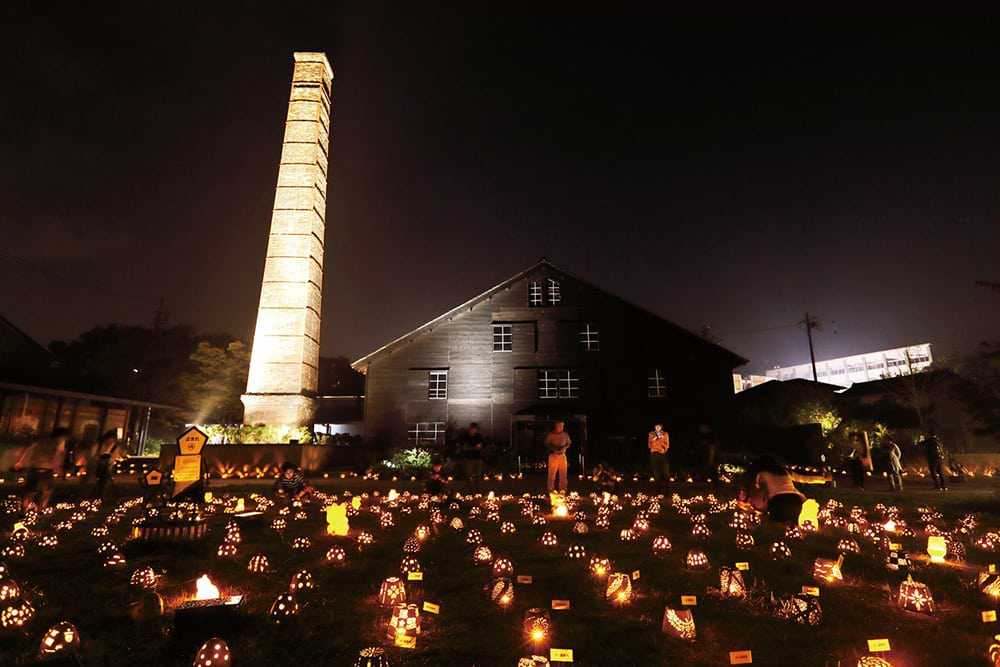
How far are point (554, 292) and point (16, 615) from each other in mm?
26333

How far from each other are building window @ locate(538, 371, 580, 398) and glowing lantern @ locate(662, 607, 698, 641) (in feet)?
77.9

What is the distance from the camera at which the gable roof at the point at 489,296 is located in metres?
28.0

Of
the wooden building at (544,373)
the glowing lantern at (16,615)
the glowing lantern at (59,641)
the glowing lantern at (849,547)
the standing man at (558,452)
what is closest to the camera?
the glowing lantern at (59,641)

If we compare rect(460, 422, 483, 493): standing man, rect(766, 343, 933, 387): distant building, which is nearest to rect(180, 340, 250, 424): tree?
rect(460, 422, 483, 493): standing man

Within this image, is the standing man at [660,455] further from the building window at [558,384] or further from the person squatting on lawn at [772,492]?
the building window at [558,384]

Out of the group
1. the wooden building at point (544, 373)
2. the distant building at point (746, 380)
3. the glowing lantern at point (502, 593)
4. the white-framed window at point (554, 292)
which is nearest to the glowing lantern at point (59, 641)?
the glowing lantern at point (502, 593)

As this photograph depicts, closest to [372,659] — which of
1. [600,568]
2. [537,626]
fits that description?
[537,626]

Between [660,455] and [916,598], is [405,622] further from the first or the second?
[660,455]

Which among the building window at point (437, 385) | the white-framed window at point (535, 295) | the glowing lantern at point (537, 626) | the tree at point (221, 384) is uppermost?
the white-framed window at point (535, 295)

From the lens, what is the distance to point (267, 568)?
254 inches

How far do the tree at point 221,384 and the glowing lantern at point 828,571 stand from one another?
146 ft

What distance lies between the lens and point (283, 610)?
4.72m

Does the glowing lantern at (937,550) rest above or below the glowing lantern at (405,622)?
above

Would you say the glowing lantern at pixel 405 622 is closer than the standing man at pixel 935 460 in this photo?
Yes
